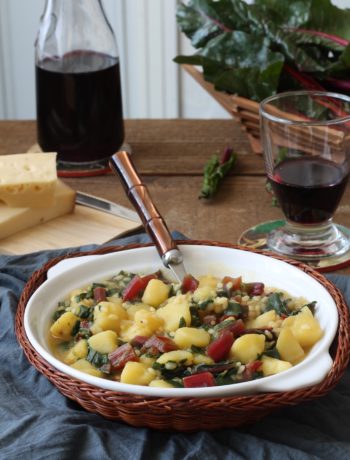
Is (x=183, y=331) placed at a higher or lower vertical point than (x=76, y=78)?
lower

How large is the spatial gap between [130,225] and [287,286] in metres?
0.53

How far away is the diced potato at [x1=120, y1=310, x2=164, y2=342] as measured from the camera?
131 cm

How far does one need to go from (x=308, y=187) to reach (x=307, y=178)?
0.03 metres

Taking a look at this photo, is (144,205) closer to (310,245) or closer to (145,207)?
(145,207)

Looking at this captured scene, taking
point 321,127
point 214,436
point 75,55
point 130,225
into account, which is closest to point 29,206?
point 130,225

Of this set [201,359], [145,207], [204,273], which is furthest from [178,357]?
[145,207]

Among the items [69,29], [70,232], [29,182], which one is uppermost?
[69,29]

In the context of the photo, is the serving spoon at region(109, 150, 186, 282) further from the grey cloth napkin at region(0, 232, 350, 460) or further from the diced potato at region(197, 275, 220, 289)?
the grey cloth napkin at region(0, 232, 350, 460)

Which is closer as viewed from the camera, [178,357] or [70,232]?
[178,357]

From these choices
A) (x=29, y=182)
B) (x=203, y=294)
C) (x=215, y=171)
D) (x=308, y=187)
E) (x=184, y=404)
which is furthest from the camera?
(x=215, y=171)

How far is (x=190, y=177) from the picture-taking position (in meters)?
2.20

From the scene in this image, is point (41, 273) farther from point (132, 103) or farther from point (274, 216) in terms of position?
point (132, 103)

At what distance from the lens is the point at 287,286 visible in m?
1.50

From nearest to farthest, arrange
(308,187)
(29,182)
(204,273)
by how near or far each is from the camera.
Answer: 1. (204,273)
2. (308,187)
3. (29,182)
